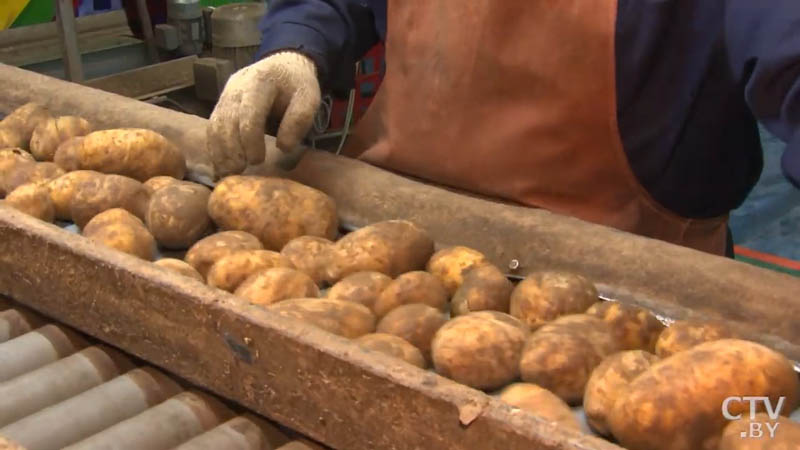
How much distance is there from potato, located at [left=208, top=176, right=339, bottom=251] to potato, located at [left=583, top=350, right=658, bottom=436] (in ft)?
1.84

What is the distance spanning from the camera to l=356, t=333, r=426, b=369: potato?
100 centimetres

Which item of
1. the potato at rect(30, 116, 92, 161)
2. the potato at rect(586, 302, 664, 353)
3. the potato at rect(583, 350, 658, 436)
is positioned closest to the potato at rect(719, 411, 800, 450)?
the potato at rect(583, 350, 658, 436)

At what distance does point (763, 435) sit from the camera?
0.79 m

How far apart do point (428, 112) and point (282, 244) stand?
391 mm

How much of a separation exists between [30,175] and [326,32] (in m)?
0.58

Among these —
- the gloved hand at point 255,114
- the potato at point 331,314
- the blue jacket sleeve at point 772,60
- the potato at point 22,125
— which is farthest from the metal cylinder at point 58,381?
the blue jacket sleeve at point 772,60

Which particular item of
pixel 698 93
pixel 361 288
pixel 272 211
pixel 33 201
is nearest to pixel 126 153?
pixel 33 201

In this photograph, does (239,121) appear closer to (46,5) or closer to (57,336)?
(57,336)

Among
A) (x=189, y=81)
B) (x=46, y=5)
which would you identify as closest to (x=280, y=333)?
(x=189, y=81)

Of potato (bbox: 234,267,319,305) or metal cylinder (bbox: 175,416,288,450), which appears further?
potato (bbox: 234,267,319,305)

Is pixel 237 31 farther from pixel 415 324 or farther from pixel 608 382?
pixel 608 382

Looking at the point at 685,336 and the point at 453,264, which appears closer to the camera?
the point at 685,336

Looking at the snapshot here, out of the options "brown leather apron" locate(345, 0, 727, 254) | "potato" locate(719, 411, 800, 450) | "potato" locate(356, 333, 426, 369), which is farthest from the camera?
"brown leather apron" locate(345, 0, 727, 254)

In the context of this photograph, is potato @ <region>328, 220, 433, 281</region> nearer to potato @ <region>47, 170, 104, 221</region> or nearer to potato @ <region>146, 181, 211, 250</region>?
potato @ <region>146, 181, 211, 250</region>
